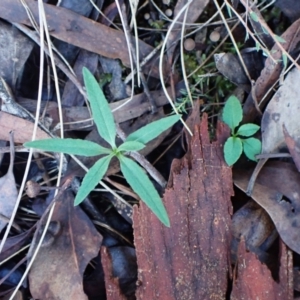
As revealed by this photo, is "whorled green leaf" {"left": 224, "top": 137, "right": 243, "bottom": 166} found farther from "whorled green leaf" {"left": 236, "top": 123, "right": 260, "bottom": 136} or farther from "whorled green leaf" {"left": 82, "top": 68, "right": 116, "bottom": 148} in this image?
"whorled green leaf" {"left": 82, "top": 68, "right": 116, "bottom": 148}

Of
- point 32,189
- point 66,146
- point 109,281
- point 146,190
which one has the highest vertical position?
point 66,146

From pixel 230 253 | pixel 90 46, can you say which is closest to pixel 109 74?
pixel 90 46

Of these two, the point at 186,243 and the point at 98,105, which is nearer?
the point at 98,105

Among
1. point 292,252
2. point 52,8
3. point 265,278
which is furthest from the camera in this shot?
point 52,8

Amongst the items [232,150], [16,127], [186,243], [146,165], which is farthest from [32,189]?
[232,150]

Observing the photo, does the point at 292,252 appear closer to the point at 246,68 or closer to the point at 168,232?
the point at 168,232

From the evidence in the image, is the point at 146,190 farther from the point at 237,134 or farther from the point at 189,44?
the point at 189,44
